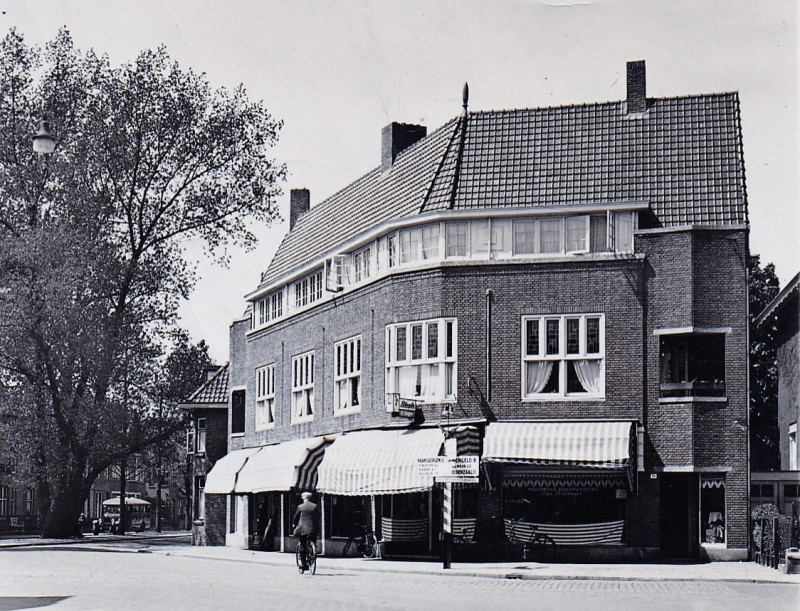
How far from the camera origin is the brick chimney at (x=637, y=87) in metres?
36.9

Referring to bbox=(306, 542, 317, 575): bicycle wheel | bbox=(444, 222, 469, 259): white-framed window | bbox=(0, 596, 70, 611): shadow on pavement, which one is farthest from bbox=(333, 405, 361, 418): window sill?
bbox=(0, 596, 70, 611): shadow on pavement

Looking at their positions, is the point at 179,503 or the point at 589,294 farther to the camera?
the point at 179,503

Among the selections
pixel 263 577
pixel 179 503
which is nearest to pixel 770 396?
pixel 263 577

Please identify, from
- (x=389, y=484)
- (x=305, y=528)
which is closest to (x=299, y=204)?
(x=389, y=484)

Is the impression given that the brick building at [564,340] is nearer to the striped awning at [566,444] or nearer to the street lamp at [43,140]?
the striped awning at [566,444]

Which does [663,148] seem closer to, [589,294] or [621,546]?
[589,294]

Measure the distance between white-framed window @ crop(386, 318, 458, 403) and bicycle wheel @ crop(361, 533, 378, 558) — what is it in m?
3.91

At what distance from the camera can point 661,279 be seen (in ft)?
110

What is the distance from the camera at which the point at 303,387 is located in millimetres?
43844

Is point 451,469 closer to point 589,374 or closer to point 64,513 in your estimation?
point 589,374

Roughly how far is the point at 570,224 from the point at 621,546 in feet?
27.6

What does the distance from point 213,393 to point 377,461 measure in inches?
870

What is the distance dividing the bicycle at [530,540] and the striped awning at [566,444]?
1909 millimetres

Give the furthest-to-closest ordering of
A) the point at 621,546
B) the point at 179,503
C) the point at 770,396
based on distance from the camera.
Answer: the point at 179,503
the point at 770,396
the point at 621,546
